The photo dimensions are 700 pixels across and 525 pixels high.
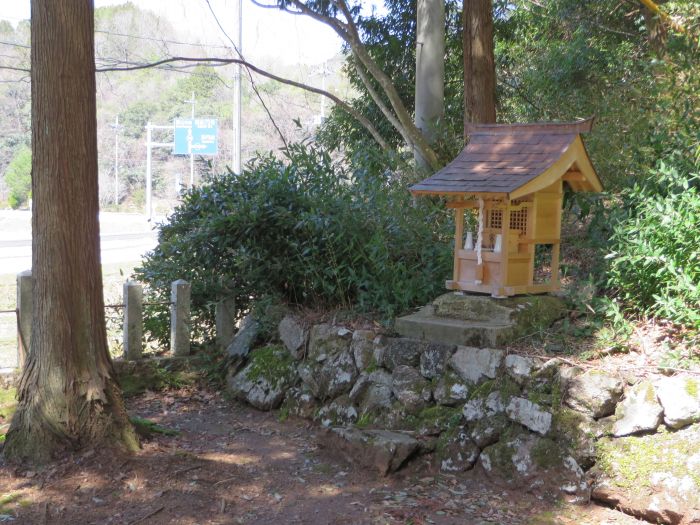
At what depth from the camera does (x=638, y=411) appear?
467 centimetres

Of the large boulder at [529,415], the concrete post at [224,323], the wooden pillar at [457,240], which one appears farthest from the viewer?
the concrete post at [224,323]

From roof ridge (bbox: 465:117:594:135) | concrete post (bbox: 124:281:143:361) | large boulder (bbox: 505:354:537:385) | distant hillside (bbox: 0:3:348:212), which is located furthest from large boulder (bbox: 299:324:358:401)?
distant hillside (bbox: 0:3:348:212)

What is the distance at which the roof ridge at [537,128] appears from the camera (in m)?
5.65

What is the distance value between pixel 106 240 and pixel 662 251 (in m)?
21.1

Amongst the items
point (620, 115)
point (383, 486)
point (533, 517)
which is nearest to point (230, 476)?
point (383, 486)

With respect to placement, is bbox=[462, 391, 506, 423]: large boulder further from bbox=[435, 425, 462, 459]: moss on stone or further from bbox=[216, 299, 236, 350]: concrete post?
bbox=[216, 299, 236, 350]: concrete post

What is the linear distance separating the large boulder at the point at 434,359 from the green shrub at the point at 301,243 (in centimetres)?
72

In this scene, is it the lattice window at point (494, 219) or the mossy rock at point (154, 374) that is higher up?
the lattice window at point (494, 219)

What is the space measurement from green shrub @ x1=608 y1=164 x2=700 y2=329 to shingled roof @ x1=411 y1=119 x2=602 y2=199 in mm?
550

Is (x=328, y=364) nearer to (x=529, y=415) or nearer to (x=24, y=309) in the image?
(x=529, y=415)

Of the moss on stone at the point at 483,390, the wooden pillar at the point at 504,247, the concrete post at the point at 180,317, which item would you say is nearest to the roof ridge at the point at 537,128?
the wooden pillar at the point at 504,247

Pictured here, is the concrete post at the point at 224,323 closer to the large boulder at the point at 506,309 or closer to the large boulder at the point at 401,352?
the large boulder at the point at 401,352

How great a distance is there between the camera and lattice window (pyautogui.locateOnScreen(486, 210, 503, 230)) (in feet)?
19.2

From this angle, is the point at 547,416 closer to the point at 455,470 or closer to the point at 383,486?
the point at 455,470
